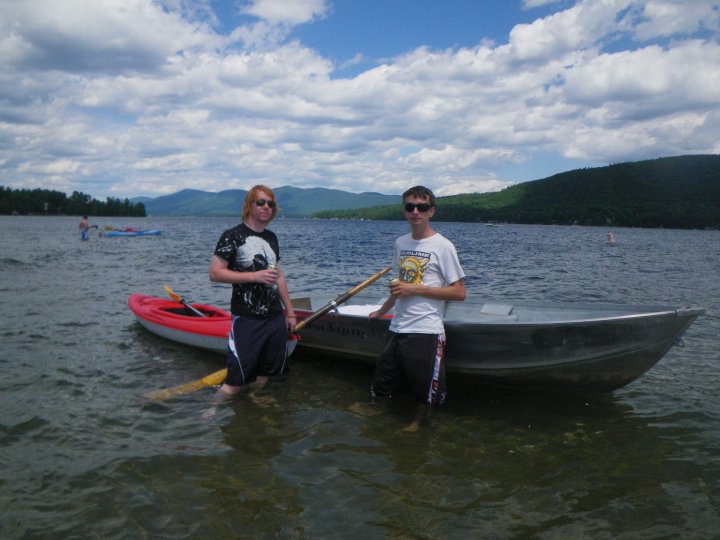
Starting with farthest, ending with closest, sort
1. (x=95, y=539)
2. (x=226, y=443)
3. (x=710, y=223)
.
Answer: (x=710, y=223)
(x=226, y=443)
(x=95, y=539)

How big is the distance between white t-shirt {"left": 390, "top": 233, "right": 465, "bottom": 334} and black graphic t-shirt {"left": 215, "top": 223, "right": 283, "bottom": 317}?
4.83 ft

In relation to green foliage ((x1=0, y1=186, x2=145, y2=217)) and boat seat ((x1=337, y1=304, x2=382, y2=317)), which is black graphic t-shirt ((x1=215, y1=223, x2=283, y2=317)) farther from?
green foliage ((x1=0, y1=186, x2=145, y2=217))

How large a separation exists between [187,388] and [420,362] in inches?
141

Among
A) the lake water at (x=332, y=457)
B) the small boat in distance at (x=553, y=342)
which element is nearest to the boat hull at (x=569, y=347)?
the small boat in distance at (x=553, y=342)

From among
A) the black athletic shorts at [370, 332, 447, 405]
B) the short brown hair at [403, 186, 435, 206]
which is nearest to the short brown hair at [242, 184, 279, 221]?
the short brown hair at [403, 186, 435, 206]

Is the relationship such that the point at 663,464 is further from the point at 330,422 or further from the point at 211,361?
the point at 211,361

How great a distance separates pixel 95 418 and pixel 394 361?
3727 millimetres

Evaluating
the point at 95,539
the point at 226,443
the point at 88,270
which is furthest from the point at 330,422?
the point at 88,270

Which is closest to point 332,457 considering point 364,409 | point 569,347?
point 364,409

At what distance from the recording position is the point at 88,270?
22.1 meters

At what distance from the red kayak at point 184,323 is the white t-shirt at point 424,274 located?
2472mm

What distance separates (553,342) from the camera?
19.4ft

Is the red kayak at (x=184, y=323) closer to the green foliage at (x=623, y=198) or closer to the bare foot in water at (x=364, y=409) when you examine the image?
the bare foot in water at (x=364, y=409)

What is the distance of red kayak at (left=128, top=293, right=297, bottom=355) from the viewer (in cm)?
872
